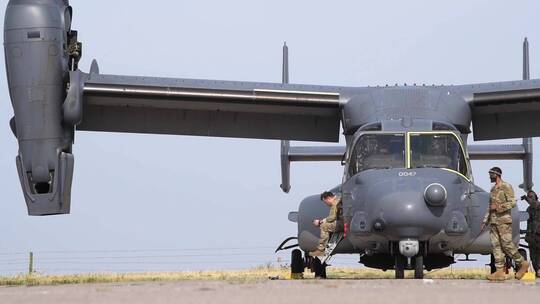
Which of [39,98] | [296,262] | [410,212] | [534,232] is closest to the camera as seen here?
[410,212]

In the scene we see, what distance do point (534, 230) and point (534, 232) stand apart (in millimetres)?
48

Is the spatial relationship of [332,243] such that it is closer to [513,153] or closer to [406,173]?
[406,173]

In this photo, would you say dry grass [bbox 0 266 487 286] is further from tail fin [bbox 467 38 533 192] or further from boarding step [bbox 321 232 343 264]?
tail fin [bbox 467 38 533 192]

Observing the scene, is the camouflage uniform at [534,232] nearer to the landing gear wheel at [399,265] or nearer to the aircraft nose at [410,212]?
the landing gear wheel at [399,265]

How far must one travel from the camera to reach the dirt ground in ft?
30.7

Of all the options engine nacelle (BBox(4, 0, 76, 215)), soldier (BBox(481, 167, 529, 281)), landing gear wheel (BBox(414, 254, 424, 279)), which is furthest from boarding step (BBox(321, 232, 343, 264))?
engine nacelle (BBox(4, 0, 76, 215))

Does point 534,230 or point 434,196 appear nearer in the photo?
point 434,196

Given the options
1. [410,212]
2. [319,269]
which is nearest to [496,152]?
[319,269]

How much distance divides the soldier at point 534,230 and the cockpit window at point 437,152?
351 centimetres

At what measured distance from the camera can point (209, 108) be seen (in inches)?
818

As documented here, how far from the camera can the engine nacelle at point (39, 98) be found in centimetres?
1817

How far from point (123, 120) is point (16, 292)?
11591 millimetres

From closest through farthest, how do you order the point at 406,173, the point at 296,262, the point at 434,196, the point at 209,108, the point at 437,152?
the point at 434,196
the point at 406,173
the point at 437,152
the point at 296,262
the point at 209,108

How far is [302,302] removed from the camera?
9.13 meters
